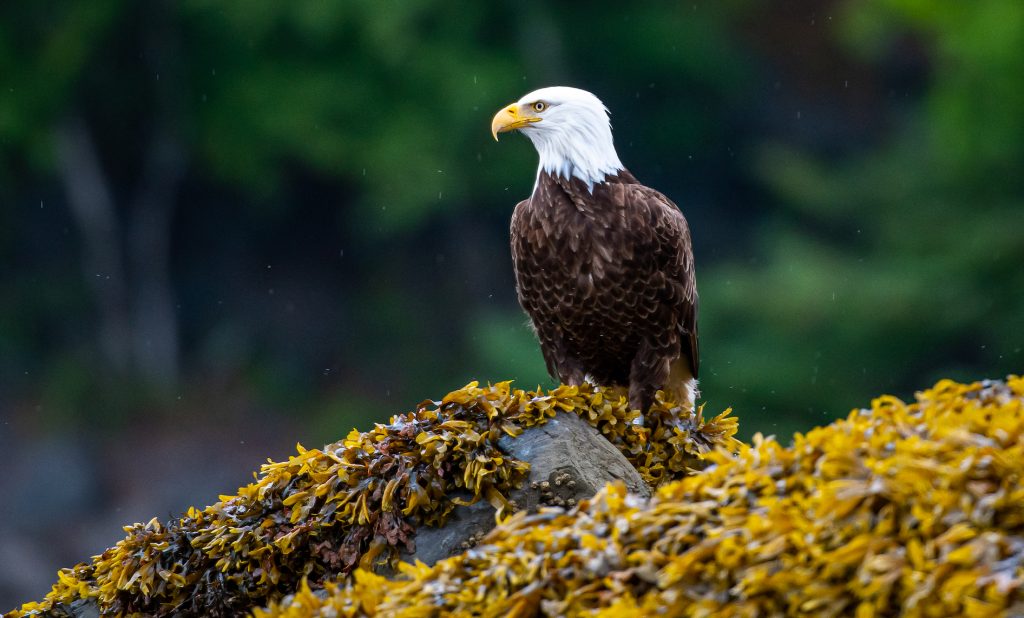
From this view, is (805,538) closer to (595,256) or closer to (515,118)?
(595,256)

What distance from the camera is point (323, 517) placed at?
10.7 feet

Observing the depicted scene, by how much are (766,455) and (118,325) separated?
12.9 metres

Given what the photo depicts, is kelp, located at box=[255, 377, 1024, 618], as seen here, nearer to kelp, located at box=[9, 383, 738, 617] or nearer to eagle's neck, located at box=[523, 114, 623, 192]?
kelp, located at box=[9, 383, 738, 617]

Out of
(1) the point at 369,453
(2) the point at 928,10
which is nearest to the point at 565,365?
(1) the point at 369,453

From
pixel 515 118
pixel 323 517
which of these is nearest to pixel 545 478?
pixel 323 517

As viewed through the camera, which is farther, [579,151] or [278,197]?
[278,197]

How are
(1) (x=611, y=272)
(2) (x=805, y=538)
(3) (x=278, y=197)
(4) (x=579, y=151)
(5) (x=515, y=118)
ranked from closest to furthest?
(2) (x=805, y=538) < (1) (x=611, y=272) < (4) (x=579, y=151) < (5) (x=515, y=118) < (3) (x=278, y=197)

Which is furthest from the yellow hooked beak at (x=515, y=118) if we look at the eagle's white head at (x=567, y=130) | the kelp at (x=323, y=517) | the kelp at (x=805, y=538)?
the kelp at (x=805, y=538)

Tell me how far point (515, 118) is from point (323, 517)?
1.80 meters

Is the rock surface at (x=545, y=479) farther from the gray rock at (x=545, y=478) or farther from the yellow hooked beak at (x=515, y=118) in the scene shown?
the yellow hooked beak at (x=515, y=118)

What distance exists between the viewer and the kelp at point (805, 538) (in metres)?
2.02

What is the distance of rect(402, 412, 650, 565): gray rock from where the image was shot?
3164 millimetres

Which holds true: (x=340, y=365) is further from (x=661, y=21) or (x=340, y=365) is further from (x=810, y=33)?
(x=810, y=33)

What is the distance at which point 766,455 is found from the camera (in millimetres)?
2379
